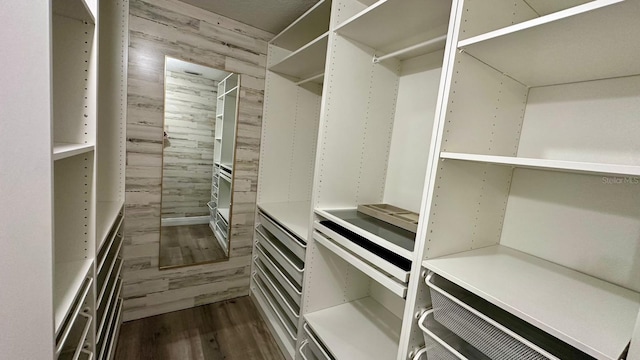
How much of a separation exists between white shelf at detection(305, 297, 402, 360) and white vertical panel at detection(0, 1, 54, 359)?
1142 millimetres

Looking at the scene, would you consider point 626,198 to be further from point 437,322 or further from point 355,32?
point 355,32

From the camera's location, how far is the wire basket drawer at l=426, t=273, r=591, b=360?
0.66 meters

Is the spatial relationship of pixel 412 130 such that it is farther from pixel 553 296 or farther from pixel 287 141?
pixel 287 141

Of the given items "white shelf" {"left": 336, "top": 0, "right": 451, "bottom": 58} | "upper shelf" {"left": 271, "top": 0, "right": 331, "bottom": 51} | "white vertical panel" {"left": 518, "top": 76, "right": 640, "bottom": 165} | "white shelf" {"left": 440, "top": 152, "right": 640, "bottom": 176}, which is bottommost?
"white shelf" {"left": 440, "top": 152, "right": 640, "bottom": 176}

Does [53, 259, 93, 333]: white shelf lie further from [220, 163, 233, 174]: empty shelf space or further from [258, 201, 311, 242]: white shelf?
[220, 163, 233, 174]: empty shelf space

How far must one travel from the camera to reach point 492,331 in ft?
2.37

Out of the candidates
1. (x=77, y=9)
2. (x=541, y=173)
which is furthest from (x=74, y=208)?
(x=541, y=173)

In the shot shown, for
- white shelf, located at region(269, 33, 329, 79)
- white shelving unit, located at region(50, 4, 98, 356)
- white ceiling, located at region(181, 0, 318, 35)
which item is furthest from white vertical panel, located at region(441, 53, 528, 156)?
white ceiling, located at region(181, 0, 318, 35)

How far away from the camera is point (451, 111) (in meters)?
0.89

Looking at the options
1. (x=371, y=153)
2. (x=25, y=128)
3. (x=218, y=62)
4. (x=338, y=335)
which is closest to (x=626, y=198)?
(x=371, y=153)

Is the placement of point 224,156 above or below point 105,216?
above

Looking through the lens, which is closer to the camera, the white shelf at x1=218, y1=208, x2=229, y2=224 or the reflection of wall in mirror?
the reflection of wall in mirror

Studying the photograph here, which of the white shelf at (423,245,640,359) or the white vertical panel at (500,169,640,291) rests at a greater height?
the white vertical panel at (500,169,640,291)

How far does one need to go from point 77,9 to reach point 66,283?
0.86 metres
